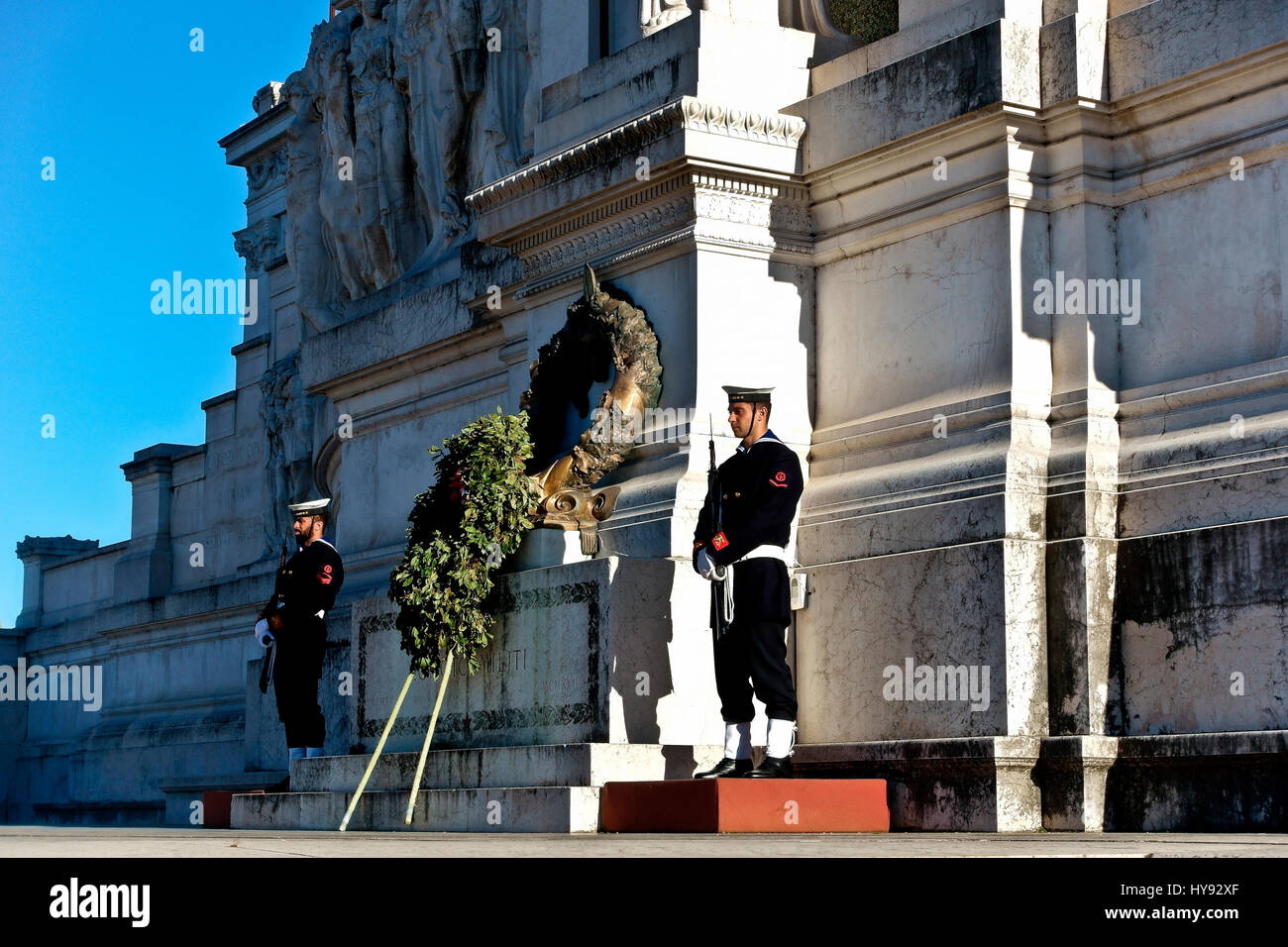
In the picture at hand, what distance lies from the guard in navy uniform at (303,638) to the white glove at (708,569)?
435cm

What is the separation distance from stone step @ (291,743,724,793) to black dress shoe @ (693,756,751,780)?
1.54ft

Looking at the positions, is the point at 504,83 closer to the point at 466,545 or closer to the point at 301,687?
the point at 301,687

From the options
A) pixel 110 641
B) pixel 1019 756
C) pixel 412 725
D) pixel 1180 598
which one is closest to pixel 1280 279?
pixel 1180 598

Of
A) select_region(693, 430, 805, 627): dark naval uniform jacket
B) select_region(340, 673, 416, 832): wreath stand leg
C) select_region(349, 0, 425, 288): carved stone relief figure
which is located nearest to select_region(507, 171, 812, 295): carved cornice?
select_region(693, 430, 805, 627): dark naval uniform jacket

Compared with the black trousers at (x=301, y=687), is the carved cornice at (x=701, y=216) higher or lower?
higher

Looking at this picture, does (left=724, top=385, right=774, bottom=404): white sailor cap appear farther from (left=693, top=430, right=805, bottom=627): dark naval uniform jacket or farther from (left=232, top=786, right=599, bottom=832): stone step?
(left=232, top=786, right=599, bottom=832): stone step

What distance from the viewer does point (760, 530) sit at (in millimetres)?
11258

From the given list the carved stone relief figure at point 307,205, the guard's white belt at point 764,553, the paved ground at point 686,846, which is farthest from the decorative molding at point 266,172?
the paved ground at point 686,846

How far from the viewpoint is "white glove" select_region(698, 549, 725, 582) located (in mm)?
11336

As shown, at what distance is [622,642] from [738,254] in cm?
280

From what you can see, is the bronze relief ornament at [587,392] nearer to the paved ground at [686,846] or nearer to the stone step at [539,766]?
the stone step at [539,766]

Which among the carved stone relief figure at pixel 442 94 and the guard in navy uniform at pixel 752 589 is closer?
the guard in navy uniform at pixel 752 589

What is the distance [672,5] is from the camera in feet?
47.0

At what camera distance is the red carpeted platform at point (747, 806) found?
34.0 feet
